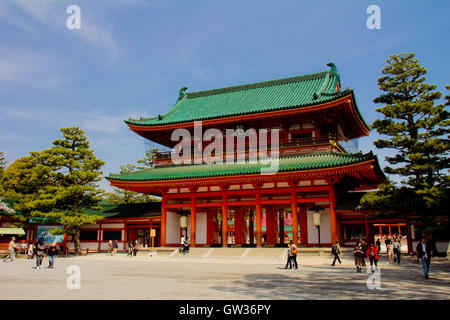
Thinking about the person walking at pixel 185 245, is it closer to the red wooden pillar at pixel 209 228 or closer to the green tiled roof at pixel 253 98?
the red wooden pillar at pixel 209 228

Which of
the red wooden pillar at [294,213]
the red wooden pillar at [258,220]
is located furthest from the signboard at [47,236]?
the red wooden pillar at [294,213]

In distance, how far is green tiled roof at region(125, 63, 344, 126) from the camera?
30.0 m

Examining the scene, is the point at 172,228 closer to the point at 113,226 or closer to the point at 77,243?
the point at 113,226

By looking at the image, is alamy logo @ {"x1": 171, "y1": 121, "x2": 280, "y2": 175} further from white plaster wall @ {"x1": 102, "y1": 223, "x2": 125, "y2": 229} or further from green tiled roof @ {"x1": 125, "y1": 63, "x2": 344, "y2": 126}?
white plaster wall @ {"x1": 102, "y1": 223, "x2": 125, "y2": 229}

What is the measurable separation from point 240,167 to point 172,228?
8.48 m

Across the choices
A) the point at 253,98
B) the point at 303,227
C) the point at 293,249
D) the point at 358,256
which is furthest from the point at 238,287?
the point at 253,98

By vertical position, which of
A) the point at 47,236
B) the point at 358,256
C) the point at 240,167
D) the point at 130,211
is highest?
the point at 240,167

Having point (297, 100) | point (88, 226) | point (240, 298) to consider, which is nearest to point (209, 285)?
point (240, 298)

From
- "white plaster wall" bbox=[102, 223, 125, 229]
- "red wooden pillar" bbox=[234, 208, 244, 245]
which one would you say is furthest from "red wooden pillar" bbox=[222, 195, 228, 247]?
"white plaster wall" bbox=[102, 223, 125, 229]

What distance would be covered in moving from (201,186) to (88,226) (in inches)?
524

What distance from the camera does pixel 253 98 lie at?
1313 inches

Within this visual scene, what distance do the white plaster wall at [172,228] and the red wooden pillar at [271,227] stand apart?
8.02 m

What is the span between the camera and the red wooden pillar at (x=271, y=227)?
93.7ft

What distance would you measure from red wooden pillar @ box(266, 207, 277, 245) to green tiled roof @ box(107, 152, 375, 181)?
454 cm
